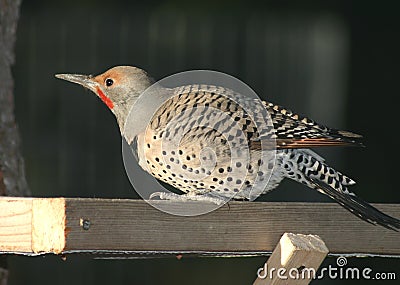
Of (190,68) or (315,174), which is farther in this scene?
(190,68)

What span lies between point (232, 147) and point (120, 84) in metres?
0.65

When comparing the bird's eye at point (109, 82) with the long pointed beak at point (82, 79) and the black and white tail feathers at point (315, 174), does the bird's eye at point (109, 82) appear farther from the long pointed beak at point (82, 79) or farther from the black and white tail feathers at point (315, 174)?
the black and white tail feathers at point (315, 174)

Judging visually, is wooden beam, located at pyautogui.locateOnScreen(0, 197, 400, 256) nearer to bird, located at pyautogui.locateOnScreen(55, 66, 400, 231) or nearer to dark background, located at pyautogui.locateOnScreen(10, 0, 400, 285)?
bird, located at pyautogui.locateOnScreen(55, 66, 400, 231)

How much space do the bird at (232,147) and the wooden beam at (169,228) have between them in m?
0.09

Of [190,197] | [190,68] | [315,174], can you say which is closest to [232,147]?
[190,197]

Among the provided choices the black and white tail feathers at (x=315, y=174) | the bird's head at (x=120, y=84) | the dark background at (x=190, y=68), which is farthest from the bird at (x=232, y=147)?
the dark background at (x=190, y=68)

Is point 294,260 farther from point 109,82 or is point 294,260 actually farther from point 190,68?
point 190,68

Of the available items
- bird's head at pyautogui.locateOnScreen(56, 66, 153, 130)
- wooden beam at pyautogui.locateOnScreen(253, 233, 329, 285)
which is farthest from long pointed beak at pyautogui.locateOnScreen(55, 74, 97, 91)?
wooden beam at pyautogui.locateOnScreen(253, 233, 329, 285)

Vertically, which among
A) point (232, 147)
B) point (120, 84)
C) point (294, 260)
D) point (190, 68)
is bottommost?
point (190, 68)

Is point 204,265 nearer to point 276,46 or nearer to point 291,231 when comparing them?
point 276,46

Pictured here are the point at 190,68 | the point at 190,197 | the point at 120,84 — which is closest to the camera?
the point at 190,197

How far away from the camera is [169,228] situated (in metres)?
3.13

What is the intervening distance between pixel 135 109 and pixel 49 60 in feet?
9.86

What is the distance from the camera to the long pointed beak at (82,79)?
403cm
